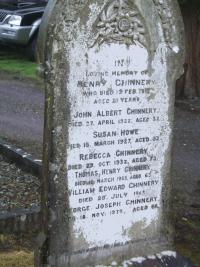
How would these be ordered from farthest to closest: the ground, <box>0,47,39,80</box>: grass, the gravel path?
1. <box>0,47,39,80</box>: grass
2. the gravel path
3. the ground

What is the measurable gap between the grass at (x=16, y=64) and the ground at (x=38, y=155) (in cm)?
50

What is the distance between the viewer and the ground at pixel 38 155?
550cm

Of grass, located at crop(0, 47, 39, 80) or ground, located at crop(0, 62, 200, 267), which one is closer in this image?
ground, located at crop(0, 62, 200, 267)

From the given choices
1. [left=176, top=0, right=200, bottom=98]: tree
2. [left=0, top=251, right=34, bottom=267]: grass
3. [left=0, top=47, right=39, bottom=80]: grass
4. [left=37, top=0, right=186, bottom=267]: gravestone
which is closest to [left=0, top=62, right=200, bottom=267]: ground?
[left=0, top=251, right=34, bottom=267]: grass

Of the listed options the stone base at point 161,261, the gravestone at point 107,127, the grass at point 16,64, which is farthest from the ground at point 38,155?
the gravestone at point 107,127

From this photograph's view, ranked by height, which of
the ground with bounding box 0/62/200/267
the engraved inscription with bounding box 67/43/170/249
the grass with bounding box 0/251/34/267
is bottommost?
the grass with bounding box 0/251/34/267

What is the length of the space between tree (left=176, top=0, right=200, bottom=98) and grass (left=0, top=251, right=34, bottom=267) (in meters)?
6.86

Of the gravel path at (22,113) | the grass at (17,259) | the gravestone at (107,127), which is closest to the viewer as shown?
the gravestone at (107,127)

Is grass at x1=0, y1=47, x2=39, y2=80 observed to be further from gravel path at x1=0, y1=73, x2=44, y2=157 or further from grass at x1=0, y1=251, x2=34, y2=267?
grass at x1=0, y1=251, x2=34, y2=267

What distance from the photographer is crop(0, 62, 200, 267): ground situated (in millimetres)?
5500

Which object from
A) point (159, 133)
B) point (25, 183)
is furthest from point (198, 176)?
point (159, 133)

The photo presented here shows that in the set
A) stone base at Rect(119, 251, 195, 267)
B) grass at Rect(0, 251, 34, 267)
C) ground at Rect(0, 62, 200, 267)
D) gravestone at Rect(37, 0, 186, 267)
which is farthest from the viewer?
ground at Rect(0, 62, 200, 267)

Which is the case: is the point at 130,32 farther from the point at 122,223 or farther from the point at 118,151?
the point at 122,223

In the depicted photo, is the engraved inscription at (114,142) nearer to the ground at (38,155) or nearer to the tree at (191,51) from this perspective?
the ground at (38,155)
